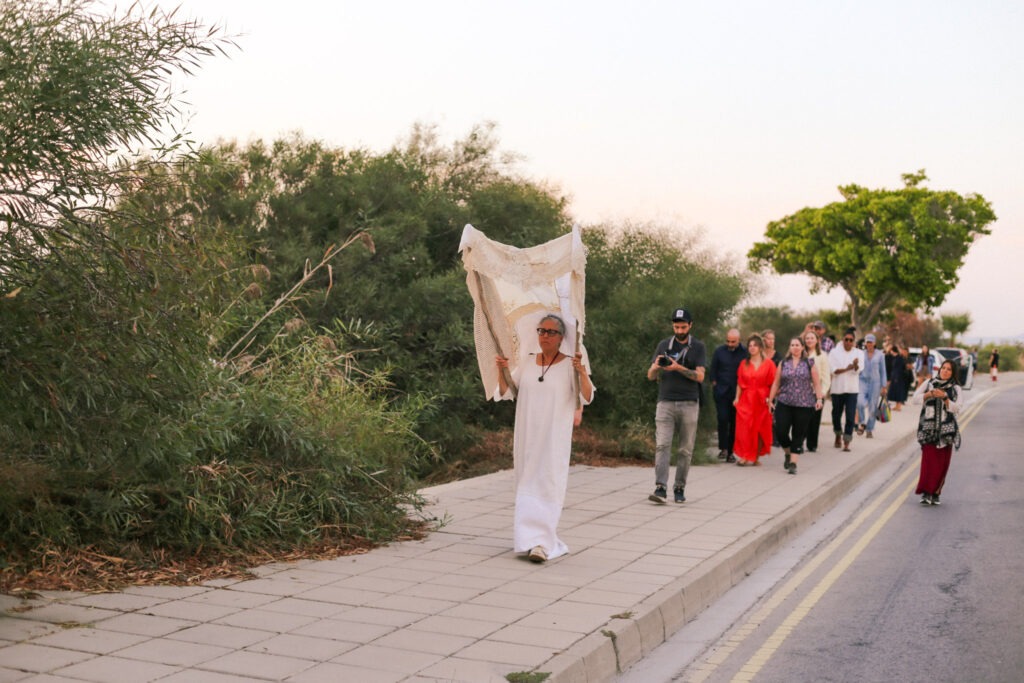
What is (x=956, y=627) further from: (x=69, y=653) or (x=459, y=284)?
(x=459, y=284)

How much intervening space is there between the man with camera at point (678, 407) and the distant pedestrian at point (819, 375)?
583 cm

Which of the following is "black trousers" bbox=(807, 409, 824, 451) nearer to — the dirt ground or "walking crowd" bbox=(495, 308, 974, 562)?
"walking crowd" bbox=(495, 308, 974, 562)

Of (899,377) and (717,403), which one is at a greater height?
(899,377)

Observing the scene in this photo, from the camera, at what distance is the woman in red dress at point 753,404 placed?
16859mm

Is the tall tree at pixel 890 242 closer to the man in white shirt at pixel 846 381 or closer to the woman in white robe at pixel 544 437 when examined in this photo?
the man in white shirt at pixel 846 381

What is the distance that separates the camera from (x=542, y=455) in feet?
30.0

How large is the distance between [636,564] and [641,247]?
476 inches

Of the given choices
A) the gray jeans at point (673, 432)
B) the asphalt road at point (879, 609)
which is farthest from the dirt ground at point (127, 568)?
the gray jeans at point (673, 432)

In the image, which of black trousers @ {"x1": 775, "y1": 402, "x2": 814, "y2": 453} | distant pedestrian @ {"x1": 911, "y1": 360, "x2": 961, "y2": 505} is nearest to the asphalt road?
distant pedestrian @ {"x1": 911, "y1": 360, "x2": 961, "y2": 505}

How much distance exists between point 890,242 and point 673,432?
176ft

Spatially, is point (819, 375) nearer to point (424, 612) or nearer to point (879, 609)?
point (879, 609)

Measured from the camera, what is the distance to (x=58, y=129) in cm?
599

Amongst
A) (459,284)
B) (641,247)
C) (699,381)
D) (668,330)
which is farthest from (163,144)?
(641,247)

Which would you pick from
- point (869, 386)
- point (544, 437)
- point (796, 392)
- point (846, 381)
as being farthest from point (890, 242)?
point (544, 437)
